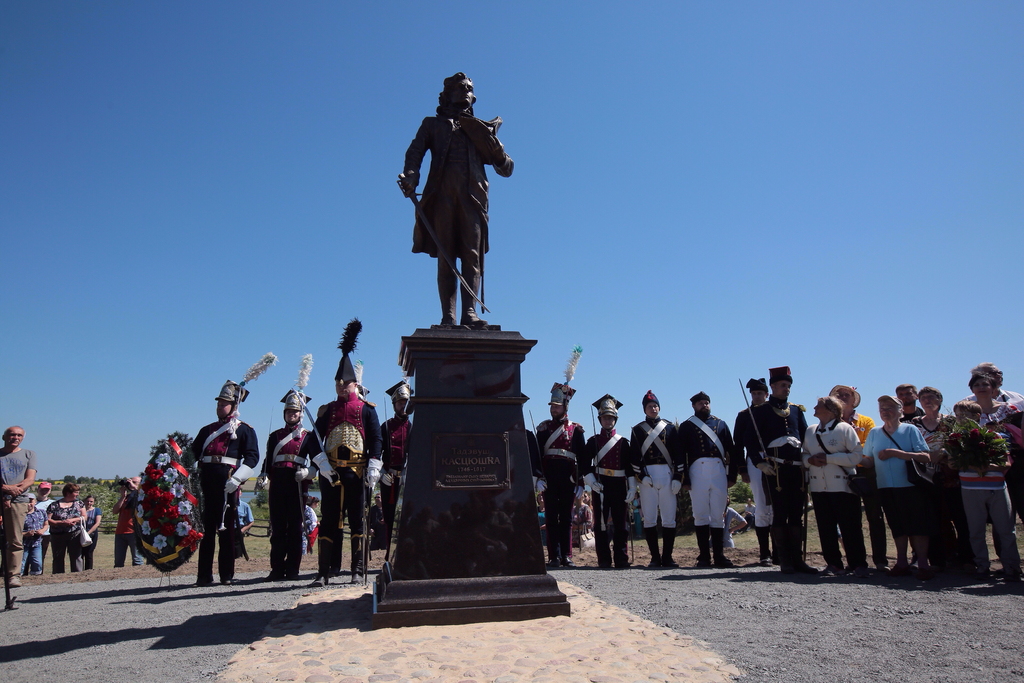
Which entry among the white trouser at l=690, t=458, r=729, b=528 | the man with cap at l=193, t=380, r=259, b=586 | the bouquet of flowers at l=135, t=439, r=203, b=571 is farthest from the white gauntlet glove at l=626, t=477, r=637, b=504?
the bouquet of flowers at l=135, t=439, r=203, b=571

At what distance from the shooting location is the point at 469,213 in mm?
5895

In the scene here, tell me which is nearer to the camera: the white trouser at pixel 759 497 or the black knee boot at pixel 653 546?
the white trouser at pixel 759 497

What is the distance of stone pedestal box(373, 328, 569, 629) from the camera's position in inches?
180

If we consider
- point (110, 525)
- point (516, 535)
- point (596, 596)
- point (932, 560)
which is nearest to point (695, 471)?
A: point (932, 560)

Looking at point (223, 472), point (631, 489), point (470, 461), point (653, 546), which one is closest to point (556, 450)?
point (631, 489)

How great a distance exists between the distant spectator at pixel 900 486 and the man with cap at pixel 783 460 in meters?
0.81

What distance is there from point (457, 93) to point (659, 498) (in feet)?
19.1

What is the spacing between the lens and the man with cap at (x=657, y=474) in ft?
28.5

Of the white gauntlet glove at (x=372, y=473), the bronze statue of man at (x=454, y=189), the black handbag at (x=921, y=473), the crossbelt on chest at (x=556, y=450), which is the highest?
the bronze statue of man at (x=454, y=189)

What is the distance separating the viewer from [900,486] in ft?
22.1

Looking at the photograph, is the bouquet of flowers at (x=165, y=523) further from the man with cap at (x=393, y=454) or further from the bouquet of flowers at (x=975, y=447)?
the bouquet of flowers at (x=975, y=447)

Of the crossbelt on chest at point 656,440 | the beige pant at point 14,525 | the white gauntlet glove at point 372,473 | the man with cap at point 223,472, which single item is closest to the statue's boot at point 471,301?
the white gauntlet glove at point 372,473

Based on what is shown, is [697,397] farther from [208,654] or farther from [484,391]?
[208,654]

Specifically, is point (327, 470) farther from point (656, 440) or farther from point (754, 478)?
point (754, 478)
